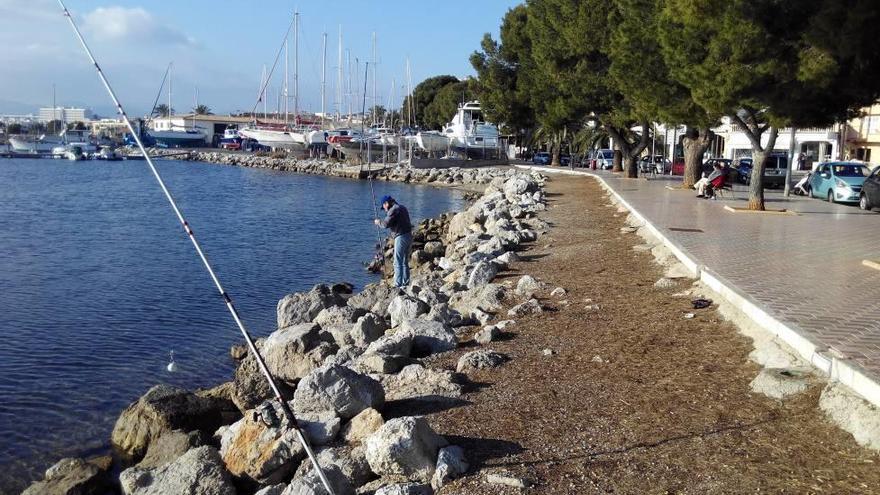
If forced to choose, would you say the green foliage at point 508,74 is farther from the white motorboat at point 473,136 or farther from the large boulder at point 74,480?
the large boulder at point 74,480

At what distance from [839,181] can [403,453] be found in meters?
27.7

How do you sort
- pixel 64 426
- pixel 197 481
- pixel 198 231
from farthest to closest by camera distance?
pixel 198 231 → pixel 64 426 → pixel 197 481

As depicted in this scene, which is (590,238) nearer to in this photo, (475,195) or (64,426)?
(64,426)

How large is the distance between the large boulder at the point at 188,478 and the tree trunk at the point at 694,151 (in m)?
28.7

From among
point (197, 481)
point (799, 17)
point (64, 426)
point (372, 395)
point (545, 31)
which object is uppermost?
point (545, 31)

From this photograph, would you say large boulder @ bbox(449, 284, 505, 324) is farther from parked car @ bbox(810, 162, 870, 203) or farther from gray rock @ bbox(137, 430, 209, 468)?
parked car @ bbox(810, 162, 870, 203)

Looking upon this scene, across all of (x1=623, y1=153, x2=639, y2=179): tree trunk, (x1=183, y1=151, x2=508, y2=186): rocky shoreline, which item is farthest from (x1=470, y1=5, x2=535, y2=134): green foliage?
(x1=623, y1=153, x2=639, y2=179): tree trunk

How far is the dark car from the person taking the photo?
25.1m

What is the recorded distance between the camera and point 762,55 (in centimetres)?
1764

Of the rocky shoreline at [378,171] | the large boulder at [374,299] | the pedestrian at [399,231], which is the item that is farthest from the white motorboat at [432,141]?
the large boulder at [374,299]

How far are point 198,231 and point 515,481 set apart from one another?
87.4 ft

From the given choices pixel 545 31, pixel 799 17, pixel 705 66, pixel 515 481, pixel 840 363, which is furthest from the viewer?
pixel 545 31

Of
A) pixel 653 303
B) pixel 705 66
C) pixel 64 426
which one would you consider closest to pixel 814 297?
pixel 653 303

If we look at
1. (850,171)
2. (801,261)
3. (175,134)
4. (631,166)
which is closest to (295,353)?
(801,261)
